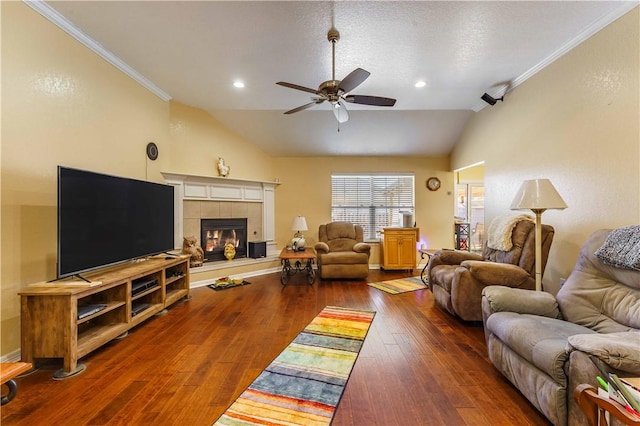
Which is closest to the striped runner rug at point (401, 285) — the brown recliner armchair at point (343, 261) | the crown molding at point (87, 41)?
the brown recliner armchair at point (343, 261)

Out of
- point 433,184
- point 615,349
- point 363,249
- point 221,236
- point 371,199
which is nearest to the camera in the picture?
point 615,349

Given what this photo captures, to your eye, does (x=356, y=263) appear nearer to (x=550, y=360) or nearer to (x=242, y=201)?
(x=242, y=201)

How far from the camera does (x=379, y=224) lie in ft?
19.5

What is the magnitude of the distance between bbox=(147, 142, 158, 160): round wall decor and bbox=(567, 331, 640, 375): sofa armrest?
450 cm

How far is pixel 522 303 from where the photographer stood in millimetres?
1926

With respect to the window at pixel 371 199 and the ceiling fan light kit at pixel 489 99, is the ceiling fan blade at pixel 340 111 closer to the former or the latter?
the ceiling fan light kit at pixel 489 99

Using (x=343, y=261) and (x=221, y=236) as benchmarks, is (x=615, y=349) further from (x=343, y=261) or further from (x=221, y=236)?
(x=221, y=236)

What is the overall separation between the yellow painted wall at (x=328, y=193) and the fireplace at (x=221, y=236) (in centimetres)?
81

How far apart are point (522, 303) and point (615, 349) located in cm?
77

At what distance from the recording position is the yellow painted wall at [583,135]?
7.14ft

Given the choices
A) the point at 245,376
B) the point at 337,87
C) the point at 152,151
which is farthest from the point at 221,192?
the point at 245,376

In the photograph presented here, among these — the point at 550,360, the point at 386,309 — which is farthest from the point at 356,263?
the point at 550,360

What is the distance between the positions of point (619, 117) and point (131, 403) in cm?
426

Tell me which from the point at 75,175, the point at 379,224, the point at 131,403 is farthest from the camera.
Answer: the point at 379,224
